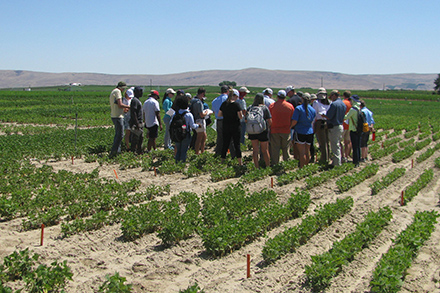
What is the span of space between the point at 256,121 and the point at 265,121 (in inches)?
13.9

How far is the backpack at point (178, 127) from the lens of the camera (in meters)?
10.8

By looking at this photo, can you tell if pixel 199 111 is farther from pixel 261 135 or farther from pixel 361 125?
pixel 361 125

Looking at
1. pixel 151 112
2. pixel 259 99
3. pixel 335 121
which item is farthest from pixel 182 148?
pixel 335 121

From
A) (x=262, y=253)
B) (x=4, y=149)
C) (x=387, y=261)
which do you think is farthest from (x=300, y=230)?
(x=4, y=149)

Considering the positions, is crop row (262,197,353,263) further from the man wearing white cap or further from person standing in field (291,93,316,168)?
Answer: the man wearing white cap

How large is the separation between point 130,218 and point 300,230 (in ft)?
8.27

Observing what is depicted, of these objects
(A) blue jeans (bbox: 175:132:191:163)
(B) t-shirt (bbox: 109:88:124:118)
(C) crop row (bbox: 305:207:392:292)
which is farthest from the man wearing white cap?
(C) crop row (bbox: 305:207:392:292)

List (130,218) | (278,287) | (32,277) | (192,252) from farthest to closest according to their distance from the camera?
(130,218) < (192,252) < (278,287) < (32,277)

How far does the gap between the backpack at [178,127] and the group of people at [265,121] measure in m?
0.11

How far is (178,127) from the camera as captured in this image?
1077 centimetres

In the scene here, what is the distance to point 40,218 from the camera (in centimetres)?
690

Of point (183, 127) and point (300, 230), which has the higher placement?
point (183, 127)

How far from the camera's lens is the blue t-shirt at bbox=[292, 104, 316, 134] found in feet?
35.1

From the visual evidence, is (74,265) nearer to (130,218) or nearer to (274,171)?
(130,218)
